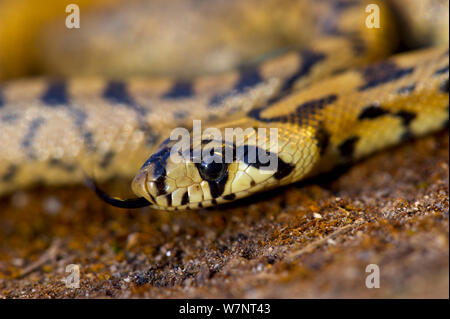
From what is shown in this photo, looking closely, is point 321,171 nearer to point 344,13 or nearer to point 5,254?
point 344,13

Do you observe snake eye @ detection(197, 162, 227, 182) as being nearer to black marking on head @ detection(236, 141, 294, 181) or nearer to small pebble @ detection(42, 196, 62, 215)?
black marking on head @ detection(236, 141, 294, 181)

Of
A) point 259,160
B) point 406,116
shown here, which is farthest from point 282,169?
point 406,116

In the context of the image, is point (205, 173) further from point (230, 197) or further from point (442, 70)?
point (442, 70)

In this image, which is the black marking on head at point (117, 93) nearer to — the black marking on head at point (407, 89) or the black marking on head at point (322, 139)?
the black marking on head at point (322, 139)

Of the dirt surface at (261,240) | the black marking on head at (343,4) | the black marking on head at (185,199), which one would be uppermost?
the black marking on head at (343,4)

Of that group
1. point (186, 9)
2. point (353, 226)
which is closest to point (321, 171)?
point (353, 226)

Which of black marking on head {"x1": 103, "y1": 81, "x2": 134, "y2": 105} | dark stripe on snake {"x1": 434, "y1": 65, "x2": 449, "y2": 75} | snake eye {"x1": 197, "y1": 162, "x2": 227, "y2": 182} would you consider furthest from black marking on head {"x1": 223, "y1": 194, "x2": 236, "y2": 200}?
dark stripe on snake {"x1": 434, "y1": 65, "x2": 449, "y2": 75}

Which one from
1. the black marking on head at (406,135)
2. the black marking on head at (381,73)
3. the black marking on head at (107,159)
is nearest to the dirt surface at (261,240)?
the black marking on head at (406,135)
